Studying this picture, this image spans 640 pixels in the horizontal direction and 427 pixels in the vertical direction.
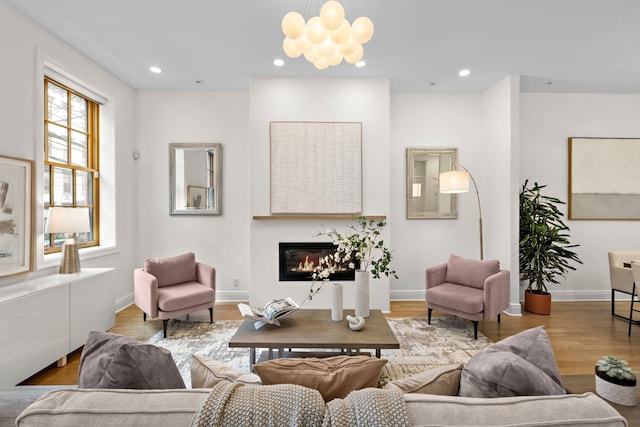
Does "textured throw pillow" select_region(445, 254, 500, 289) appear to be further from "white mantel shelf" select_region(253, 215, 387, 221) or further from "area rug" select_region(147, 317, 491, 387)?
"white mantel shelf" select_region(253, 215, 387, 221)

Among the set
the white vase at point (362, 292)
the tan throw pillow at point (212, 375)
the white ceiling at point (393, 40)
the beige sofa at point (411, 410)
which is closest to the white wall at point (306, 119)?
the white ceiling at point (393, 40)

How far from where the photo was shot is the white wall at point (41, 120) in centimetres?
264

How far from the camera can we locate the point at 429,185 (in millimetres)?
4594

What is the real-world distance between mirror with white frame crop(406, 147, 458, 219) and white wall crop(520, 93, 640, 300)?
1103 millimetres

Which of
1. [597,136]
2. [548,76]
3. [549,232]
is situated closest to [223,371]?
[549,232]

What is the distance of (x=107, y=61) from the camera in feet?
11.9

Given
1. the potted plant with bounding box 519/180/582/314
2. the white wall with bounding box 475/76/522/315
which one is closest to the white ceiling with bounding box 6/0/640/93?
the white wall with bounding box 475/76/522/315

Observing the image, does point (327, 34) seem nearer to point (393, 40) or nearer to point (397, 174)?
point (393, 40)

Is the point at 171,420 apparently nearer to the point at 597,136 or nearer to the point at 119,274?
the point at 119,274

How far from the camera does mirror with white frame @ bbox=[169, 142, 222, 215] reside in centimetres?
448

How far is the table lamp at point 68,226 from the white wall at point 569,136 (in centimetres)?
544

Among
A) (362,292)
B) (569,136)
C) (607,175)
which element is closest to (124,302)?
(362,292)

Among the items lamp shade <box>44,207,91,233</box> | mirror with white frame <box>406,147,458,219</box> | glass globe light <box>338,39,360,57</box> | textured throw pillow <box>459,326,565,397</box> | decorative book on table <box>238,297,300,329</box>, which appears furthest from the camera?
mirror with white frame <box>406,147,458,219</box>

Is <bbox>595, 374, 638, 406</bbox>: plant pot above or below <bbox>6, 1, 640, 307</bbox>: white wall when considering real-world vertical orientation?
below
